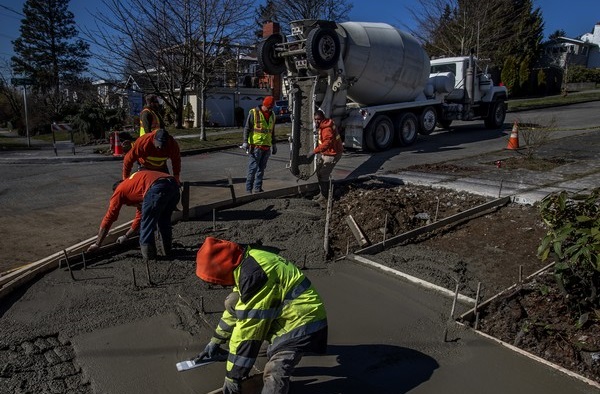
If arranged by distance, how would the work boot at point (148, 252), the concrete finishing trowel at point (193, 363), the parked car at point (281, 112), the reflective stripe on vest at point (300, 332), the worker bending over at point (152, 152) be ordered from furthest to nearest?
the parked car at point (281, 112), the worker bending over at point (152, 152), the work boot at point (148, 252), the concrete finishing trowel at point (193, 363), the reflective stripe on vest at point (300, 332)

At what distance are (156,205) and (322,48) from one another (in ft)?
19.1

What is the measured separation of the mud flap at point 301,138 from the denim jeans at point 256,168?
4.12 feet

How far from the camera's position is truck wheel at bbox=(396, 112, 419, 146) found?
13047 mm

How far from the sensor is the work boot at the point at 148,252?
5.32 metres

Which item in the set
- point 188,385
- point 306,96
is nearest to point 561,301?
point 188,385

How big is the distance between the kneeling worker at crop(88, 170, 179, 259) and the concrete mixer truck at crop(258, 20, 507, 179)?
4.44 m

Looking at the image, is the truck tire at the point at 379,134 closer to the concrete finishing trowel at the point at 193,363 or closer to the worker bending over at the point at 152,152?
the worker bending over at the point at 152,152

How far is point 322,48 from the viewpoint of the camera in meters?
9.72

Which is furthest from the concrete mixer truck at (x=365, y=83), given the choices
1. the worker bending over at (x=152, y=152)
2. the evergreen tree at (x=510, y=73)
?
the evergreen tree at (x=510, y=73)

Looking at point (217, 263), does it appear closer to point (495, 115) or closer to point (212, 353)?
point (212, 353)

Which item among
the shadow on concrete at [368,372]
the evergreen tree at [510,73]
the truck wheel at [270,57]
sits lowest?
the shadow on concrete at [368,372]

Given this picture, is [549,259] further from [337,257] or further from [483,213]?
[337,257]

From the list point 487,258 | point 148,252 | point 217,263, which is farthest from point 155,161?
point 487,258

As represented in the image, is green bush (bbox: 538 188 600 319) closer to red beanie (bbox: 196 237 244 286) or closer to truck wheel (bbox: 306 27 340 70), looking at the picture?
red beanie (bbox: 196 237 244 286)
